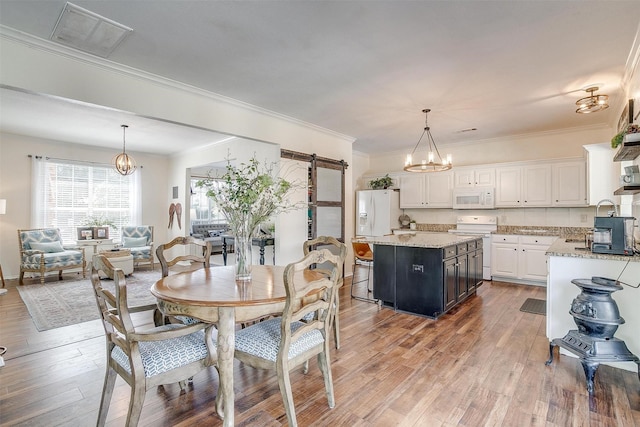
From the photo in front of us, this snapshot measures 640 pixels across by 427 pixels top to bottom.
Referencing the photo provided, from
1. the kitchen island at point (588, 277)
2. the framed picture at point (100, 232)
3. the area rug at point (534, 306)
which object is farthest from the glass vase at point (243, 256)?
the framed picture at point (100, 232)

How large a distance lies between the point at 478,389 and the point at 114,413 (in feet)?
8.04

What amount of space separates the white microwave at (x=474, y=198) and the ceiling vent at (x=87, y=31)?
5.85 metres

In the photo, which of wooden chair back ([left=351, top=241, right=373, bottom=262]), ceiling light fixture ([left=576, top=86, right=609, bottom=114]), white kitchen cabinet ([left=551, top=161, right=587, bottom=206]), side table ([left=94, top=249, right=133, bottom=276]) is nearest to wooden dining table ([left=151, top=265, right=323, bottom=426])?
wooden chair back ([left=351, top=241, right=373, bottom=262])

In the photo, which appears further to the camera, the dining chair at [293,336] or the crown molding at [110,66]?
the crown molding at [110,66]

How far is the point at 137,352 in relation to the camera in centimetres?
158

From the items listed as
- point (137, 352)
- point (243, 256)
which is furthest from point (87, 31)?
point (137, 352)

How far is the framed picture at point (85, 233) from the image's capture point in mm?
6441

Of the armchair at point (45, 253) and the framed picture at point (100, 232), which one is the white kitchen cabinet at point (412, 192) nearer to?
the framed picture at point (100, 232)

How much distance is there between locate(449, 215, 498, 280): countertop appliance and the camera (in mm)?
5742

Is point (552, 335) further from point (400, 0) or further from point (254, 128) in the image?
point (254, 128)

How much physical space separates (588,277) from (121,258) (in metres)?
7.02

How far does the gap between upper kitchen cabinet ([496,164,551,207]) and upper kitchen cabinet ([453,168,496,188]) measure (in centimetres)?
12

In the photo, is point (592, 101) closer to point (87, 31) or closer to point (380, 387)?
point (380, 387)

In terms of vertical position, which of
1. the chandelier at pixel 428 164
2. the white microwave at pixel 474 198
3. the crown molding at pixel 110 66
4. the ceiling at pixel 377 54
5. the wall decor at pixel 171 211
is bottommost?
the wall decor at pixel 171 211
